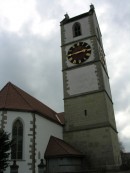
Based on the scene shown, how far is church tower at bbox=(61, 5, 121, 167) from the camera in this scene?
20.8 m

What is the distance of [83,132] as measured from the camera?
21938 mm

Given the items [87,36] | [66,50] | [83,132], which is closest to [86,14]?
[87,36]

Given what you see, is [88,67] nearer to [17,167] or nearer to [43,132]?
[43,132]

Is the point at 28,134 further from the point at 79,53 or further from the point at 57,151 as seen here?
the point at 79,53

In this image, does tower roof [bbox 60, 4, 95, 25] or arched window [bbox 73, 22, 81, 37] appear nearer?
arched window [bbox 73, 22, 81, 37]

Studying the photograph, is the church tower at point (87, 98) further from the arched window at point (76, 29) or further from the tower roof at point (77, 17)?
the tower roof at point (77, 17)

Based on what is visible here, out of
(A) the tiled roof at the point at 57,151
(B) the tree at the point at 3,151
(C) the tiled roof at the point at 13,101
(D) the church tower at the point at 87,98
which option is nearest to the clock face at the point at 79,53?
(D) the church tower at the point at 87,98

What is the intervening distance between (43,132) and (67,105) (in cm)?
480

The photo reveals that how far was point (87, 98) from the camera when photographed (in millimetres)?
23078

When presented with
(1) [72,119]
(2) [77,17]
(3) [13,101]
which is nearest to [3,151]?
(3) [13,101]

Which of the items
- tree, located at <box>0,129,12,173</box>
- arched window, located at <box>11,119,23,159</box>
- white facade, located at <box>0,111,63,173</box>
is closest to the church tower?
white facade, located at <box>0,111,63,173</box>

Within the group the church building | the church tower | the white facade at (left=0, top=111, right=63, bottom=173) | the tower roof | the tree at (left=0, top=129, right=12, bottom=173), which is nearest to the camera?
the tree at (left=0, top=129, right=12, bottom=173)

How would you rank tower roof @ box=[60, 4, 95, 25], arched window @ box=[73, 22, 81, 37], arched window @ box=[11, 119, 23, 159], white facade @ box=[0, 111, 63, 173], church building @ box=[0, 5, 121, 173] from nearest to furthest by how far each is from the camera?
white facade @ box=[0, 111, 63, 173] → arched window @ box=[11, 119, 23, 159] → church building @ box=[0, 5, 121, 173] → arched window @ box=[73, 22, 81, 37] → tower roof @ box=[60, 4, 95, 25]

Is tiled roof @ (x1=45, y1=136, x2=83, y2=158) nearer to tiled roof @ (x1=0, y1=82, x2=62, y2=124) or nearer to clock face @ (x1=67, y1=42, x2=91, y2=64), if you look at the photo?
tiled roof @ (x1=0, y1=82, x2=62, y2=124)
